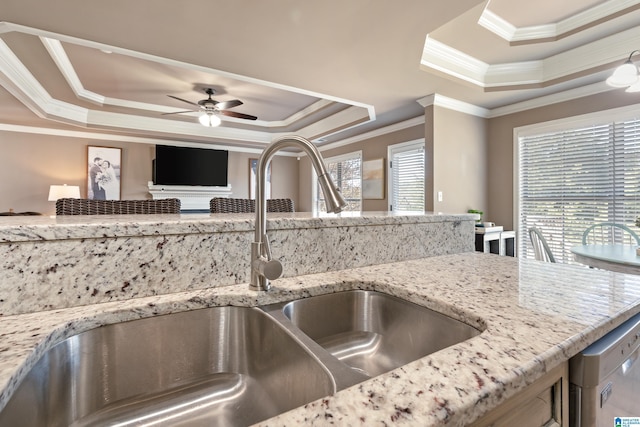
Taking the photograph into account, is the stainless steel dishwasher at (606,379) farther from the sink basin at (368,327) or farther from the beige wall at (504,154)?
the beige wall at (504,154)

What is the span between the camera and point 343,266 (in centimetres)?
100

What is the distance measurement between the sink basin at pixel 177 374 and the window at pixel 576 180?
354 centimetres

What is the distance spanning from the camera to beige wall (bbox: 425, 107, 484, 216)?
3291 mm

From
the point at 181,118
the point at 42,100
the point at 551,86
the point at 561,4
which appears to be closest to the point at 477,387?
the point at 561,4

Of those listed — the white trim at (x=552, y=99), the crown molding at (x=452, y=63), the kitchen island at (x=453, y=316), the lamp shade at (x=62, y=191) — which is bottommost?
the kitchen island at (x=453, y=316)

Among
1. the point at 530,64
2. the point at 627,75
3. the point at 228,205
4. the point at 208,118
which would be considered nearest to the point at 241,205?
the point at 228,205

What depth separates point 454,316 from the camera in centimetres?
67

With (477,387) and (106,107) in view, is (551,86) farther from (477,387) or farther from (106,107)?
(106,107)

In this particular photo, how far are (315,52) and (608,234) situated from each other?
3.14 meters

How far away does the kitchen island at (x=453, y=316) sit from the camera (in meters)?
0.36

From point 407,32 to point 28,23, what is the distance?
246cm

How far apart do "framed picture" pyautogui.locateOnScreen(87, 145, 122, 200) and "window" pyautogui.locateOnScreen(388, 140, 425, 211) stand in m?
4.53

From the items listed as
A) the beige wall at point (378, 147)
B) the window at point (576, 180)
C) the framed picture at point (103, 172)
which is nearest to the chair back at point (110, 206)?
the beige wall at point (378, 147)

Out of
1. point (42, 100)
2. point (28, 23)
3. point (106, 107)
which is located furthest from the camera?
point (106, 107)
